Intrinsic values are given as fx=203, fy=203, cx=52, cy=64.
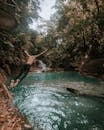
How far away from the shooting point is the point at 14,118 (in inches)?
292

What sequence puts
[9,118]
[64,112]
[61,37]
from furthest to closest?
1. [61,37]
2. [64,112]
3. [9,118]

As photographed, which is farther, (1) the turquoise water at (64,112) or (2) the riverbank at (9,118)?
(1) the turquoise water at (64,112)

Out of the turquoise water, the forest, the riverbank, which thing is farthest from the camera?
the forest

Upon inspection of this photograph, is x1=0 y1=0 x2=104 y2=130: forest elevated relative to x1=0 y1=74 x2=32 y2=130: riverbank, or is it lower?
elevated

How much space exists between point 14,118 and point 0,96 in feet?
5.77

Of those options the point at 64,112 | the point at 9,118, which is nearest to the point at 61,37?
the point at 64,112

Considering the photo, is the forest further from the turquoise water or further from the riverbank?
the riverbank

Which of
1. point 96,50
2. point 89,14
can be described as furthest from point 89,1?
point 96,50

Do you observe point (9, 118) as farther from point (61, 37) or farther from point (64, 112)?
point (61, 37)

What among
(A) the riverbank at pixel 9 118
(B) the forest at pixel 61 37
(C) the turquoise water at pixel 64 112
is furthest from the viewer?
(B) the forest at pixel 61 37

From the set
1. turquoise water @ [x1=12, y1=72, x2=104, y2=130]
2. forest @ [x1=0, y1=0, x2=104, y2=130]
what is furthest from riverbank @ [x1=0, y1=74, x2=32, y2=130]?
forest @ [x1=0, y1=0, x2=104, y2=130]

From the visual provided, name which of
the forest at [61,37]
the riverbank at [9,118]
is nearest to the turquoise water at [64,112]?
the riverbank at [9,118]

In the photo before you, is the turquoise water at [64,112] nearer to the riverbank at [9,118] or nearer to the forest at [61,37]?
the riverbank at [9,118]

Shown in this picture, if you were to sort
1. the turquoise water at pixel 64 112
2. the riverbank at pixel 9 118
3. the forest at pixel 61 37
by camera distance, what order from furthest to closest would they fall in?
the forest at pixel 61 37 → the turquoise water at pixel 64 112 → the riverbank at pixel 9 118
